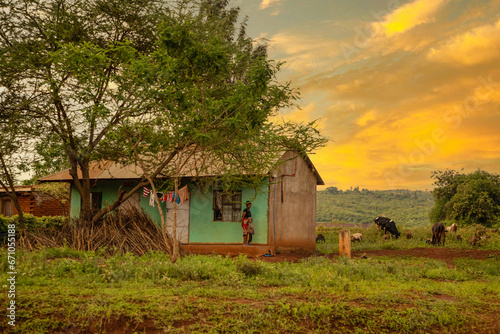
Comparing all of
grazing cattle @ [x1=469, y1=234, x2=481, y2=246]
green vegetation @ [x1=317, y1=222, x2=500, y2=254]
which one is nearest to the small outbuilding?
green vegetation @ [x1=317, y1=222, x2=500, y2=254]

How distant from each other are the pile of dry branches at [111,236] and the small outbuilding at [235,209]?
2318mm

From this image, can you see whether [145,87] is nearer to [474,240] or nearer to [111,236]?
[111,236]

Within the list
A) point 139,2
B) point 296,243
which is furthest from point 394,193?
point 139,2

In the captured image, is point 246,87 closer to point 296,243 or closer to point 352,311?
point 352,311

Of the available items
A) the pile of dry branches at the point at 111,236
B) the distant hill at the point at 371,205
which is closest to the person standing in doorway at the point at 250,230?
the pile of dry branches at the point at 111,236

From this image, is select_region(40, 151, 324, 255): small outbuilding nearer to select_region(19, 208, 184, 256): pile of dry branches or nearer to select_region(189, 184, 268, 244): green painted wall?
select_region(189, 184, 268, 244): green painted wall

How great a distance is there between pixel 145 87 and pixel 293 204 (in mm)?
9558

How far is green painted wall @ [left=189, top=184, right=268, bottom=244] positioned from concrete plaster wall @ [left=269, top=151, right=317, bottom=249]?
0.33 m

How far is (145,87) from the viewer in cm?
1082

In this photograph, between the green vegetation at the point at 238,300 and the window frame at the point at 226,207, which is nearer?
the green vegetation at the point at 238,300

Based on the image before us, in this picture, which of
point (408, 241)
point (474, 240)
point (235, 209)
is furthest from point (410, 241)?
point (235, 209)

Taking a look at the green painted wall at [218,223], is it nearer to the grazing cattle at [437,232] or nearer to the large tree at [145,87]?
the large tree at [145,87]

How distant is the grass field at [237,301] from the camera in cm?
603

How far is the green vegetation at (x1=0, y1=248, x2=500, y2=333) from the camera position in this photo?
6.04 meters
